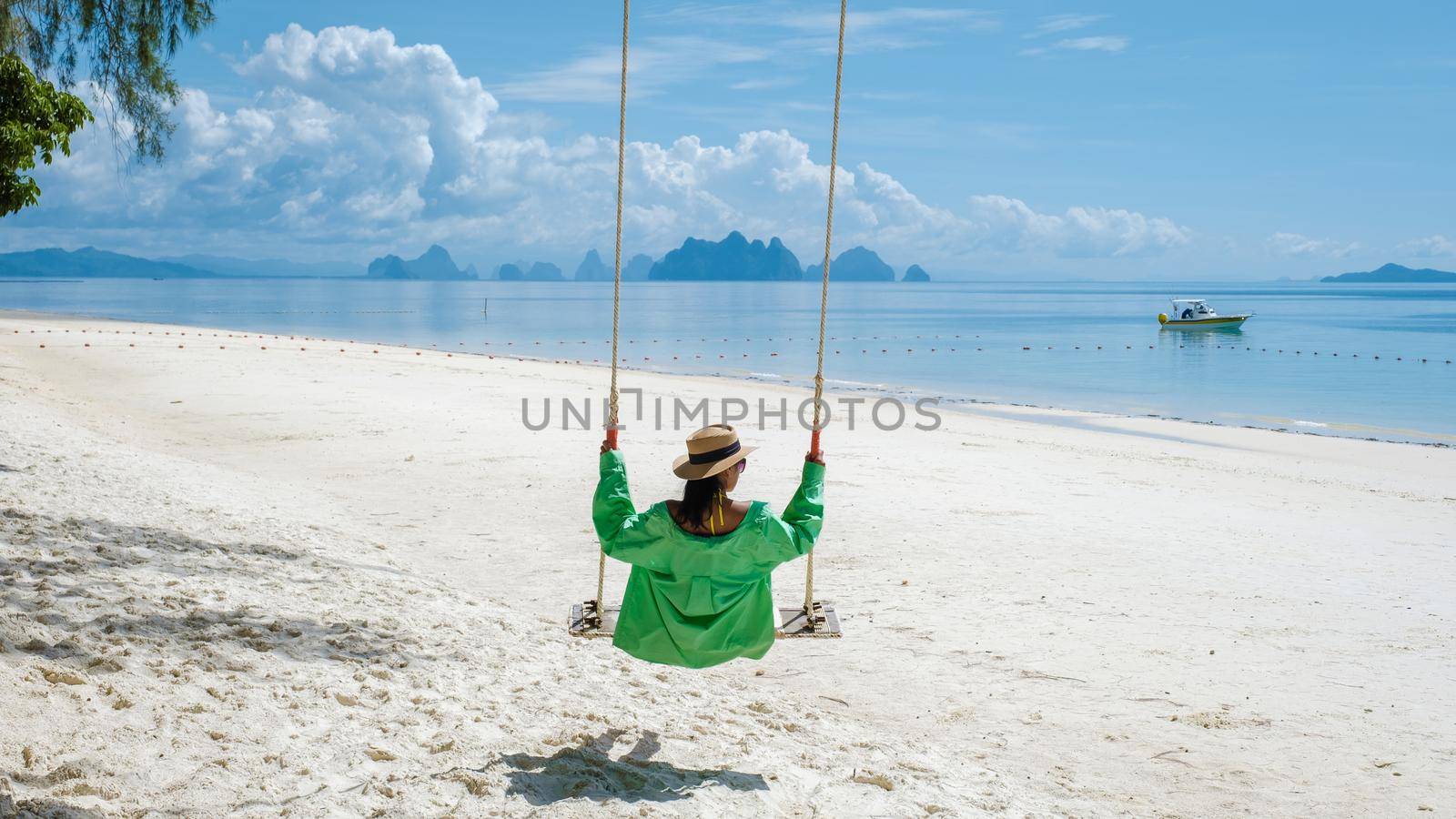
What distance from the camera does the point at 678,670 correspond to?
5840 millimetres

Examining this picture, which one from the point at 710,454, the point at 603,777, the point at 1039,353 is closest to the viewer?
the point at 710,454

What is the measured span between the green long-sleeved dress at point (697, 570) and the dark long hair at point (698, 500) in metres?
0.05

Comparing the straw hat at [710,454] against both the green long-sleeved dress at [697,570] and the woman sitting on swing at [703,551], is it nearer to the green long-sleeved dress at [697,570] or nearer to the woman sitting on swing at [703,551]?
the woman sitting on swing at [703,551]

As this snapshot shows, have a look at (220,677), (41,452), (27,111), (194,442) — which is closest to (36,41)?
(27,111)

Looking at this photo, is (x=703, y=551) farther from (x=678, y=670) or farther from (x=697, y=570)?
(x=678, y=670)

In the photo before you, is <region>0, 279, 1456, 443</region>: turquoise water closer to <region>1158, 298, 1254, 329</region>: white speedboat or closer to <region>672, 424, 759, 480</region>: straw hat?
<region>1158, 298, 1254, 329</region>: white speedboat

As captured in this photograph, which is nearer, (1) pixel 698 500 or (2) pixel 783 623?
(1) pixel 698 500

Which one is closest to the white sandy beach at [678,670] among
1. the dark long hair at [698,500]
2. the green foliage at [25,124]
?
the dark long hair at [698,500]

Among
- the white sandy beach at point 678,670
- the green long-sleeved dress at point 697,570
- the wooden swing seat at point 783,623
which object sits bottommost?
the white sandy beach at point 678,670

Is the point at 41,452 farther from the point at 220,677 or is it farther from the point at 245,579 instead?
the point at 220,677

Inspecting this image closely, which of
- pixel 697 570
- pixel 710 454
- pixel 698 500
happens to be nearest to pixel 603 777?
pixel 697 570

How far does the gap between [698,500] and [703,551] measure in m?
0.19

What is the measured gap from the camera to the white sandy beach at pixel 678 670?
409cm

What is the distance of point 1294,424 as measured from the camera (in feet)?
82.6
